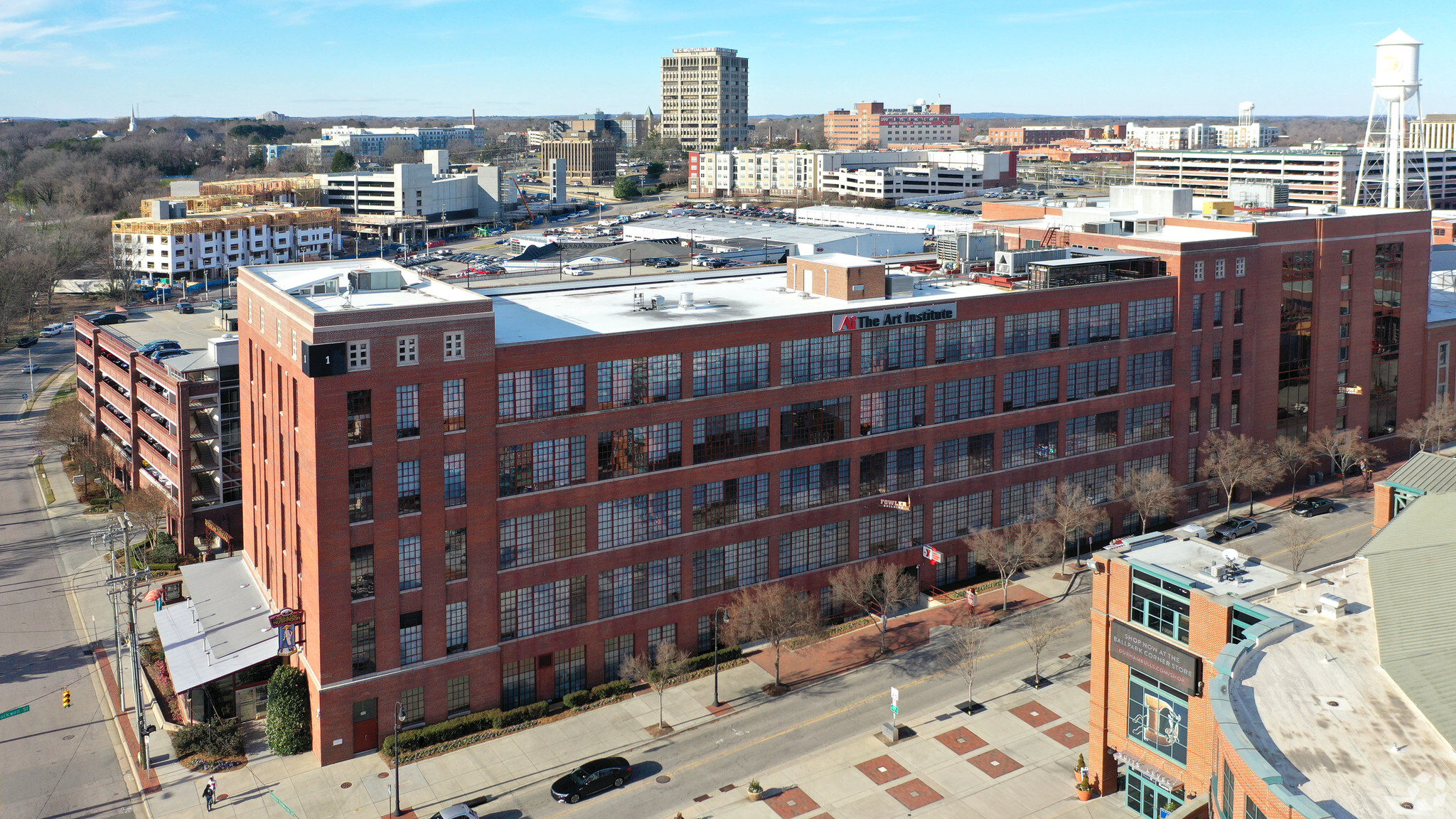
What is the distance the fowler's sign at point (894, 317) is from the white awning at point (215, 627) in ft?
121

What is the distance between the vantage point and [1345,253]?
3910 inches

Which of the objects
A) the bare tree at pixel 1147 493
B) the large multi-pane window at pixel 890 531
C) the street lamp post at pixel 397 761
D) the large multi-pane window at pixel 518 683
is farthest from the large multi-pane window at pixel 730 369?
the bare tree at pixel 1147 493

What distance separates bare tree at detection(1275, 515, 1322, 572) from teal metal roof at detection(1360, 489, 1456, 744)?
21.6 meters

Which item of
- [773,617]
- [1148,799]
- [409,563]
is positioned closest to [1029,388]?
[773,617]

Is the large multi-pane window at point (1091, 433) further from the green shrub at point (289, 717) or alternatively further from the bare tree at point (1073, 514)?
the green shrub at point (289, 717)

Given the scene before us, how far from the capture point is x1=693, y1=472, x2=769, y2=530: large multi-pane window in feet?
228

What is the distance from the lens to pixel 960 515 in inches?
3150

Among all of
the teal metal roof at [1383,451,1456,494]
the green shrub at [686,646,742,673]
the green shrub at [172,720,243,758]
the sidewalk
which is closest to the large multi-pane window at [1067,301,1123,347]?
the teal metal roof at [1383,451,1456,494]

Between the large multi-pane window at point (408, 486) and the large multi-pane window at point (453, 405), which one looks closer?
the large multi-pane window at point (408, 486)

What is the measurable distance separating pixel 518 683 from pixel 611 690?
16.4 feet

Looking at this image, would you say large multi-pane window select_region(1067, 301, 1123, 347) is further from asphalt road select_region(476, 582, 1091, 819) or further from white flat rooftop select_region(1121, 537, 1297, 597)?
white flat rooftop select_region(1121, 537, 1297, 597)

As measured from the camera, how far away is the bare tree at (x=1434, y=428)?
10006 centimetres

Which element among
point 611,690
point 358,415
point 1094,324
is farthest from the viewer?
point 1094,324

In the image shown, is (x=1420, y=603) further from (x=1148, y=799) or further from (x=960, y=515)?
(x=960, y=515)
